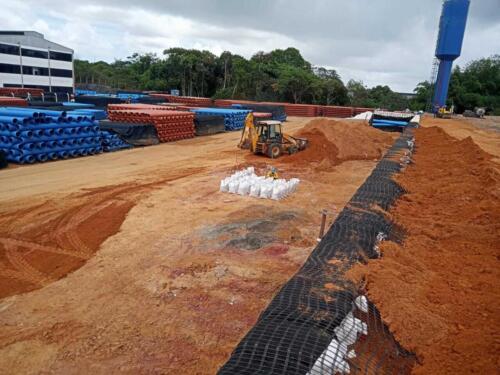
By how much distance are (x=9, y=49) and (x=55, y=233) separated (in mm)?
55674

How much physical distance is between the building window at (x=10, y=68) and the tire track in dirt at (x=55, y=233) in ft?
169

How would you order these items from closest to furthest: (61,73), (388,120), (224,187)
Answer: (224,187)
(388,120)
(61,73)

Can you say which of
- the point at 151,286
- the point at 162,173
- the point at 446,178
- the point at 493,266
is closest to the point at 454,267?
the point at 493,266

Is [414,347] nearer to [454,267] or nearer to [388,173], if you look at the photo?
[454,267]

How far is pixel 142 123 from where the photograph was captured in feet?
73.8

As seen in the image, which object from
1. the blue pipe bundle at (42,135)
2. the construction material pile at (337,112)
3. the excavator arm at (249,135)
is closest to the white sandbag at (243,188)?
the excavator arm at (249,135)

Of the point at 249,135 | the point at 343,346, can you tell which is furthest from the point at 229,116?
the point at 343,346

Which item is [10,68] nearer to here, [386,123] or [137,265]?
[386,123]

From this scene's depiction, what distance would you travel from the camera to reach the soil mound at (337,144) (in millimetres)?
18734

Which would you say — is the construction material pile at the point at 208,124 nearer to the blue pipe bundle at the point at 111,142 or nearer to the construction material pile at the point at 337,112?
the blue pipe bundle at the point at 111,142

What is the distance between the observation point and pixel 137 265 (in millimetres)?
7027

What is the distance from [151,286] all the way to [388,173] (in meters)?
8.58

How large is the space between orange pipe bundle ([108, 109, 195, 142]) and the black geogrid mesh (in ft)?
62.8

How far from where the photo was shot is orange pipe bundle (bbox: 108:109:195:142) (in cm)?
2284
